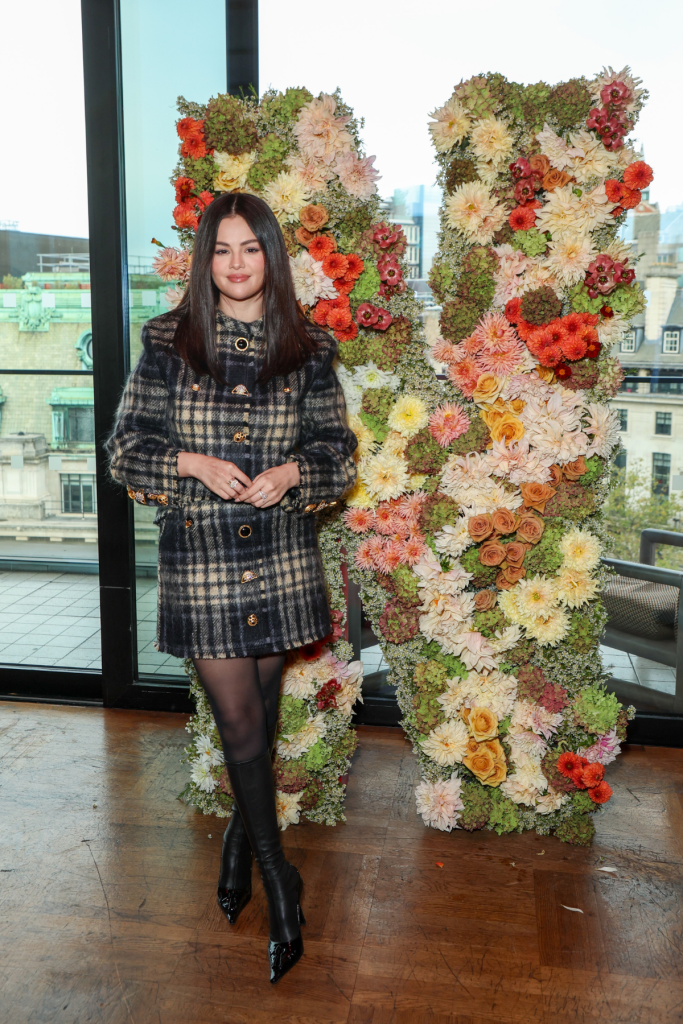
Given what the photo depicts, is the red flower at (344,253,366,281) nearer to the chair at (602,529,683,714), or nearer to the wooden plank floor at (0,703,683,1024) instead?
the chair at (602,529,683,714)

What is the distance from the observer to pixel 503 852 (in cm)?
247

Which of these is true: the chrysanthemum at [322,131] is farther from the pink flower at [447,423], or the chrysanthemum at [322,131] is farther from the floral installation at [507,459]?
the pink flower at [447,423]

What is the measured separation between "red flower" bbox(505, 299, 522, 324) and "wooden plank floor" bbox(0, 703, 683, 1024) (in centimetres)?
149

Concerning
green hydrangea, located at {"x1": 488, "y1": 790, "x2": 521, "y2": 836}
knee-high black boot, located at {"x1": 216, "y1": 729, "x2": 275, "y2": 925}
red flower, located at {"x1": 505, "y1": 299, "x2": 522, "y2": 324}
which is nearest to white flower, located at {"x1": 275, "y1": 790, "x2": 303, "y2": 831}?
knee-high black boot, located at {"x1": 216, "y1": 729, "x2": 275, "y2": 925}

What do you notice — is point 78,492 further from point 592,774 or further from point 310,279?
point 592,774

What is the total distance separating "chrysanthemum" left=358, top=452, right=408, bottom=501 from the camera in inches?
98.7

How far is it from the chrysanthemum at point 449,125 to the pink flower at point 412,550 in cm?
110

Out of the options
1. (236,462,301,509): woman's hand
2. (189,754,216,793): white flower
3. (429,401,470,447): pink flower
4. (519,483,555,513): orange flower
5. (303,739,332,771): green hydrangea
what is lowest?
(189,754,216,793): white flower

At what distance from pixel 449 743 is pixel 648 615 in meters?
1.06

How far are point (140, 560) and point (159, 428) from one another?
1.39 metres

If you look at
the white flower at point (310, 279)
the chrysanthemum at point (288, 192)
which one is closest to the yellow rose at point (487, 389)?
the white flower at point (310, 279)

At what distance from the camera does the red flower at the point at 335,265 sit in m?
2.40

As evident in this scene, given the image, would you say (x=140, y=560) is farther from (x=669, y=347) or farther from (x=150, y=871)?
(x=669, y=347)

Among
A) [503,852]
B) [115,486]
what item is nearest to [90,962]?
[503,852]
